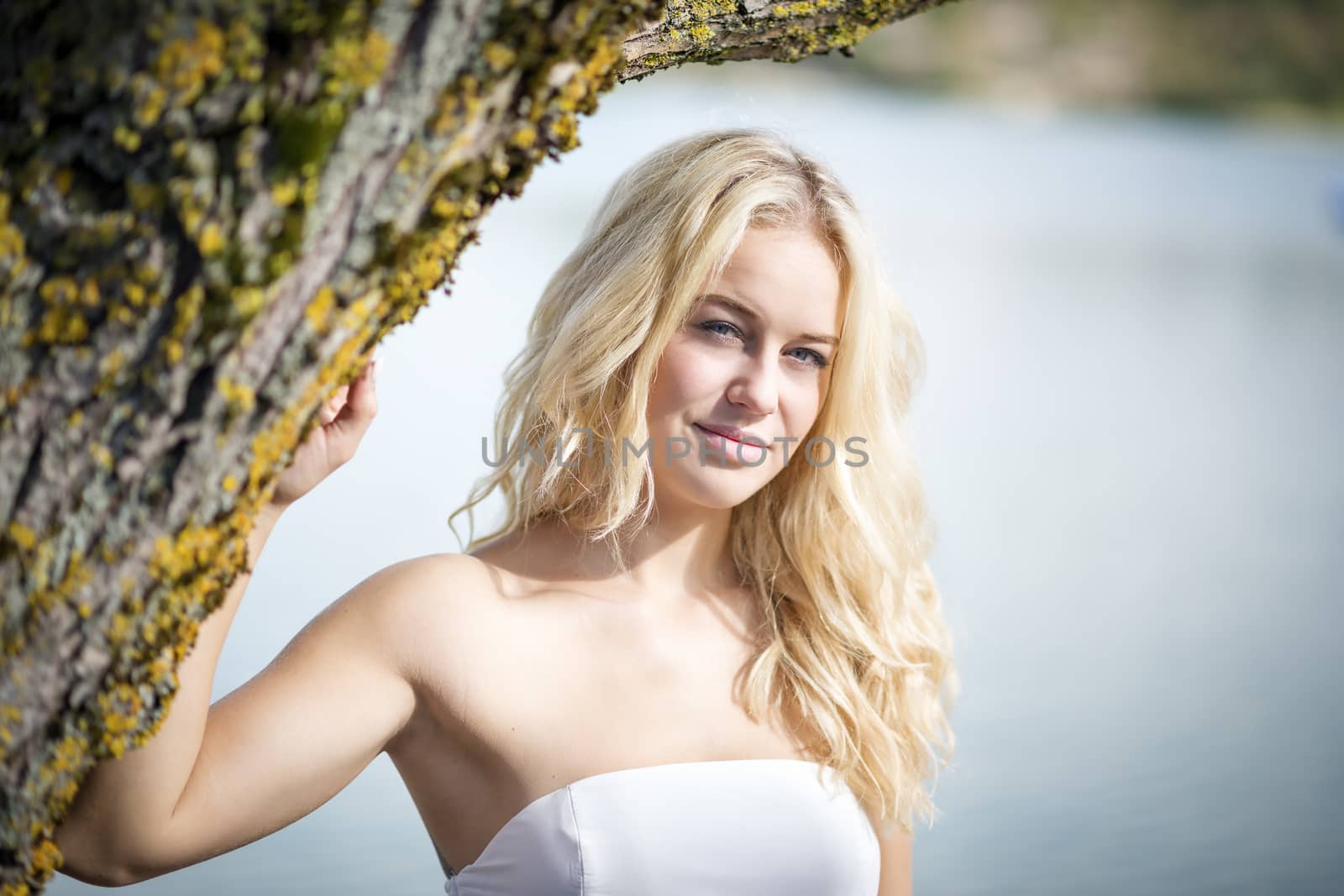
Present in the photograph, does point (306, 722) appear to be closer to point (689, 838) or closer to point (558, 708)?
point (558, 708)

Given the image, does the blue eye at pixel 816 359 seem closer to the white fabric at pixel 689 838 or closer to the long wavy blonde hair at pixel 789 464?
the long wavy blonde hair at pixel 789 464

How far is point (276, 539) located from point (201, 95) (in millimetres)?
6150

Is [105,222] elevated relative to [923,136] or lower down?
lower down

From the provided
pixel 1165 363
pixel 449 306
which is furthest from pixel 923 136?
pixel 449 306

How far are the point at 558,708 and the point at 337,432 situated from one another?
2.31ft

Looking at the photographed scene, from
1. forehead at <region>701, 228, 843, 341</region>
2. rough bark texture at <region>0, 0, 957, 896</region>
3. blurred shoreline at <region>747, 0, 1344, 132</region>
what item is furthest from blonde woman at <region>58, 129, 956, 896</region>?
blurred shoreline at <region>747, 0, 1344, 132</region>

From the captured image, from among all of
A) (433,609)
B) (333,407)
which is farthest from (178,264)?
(433,609)

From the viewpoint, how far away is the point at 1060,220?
20.7 meters

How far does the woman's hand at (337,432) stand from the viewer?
136 centimetres

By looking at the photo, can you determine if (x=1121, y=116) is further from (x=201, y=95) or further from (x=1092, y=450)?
(x=201, y=95)

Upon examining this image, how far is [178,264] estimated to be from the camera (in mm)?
977

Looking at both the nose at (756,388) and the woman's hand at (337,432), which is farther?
the nose at (756,388)

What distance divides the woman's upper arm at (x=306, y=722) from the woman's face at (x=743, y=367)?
1.50 feet

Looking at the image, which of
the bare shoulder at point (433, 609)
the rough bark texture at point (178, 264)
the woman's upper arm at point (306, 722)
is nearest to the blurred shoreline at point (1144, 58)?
the bare shoulder at point (433, 609)
